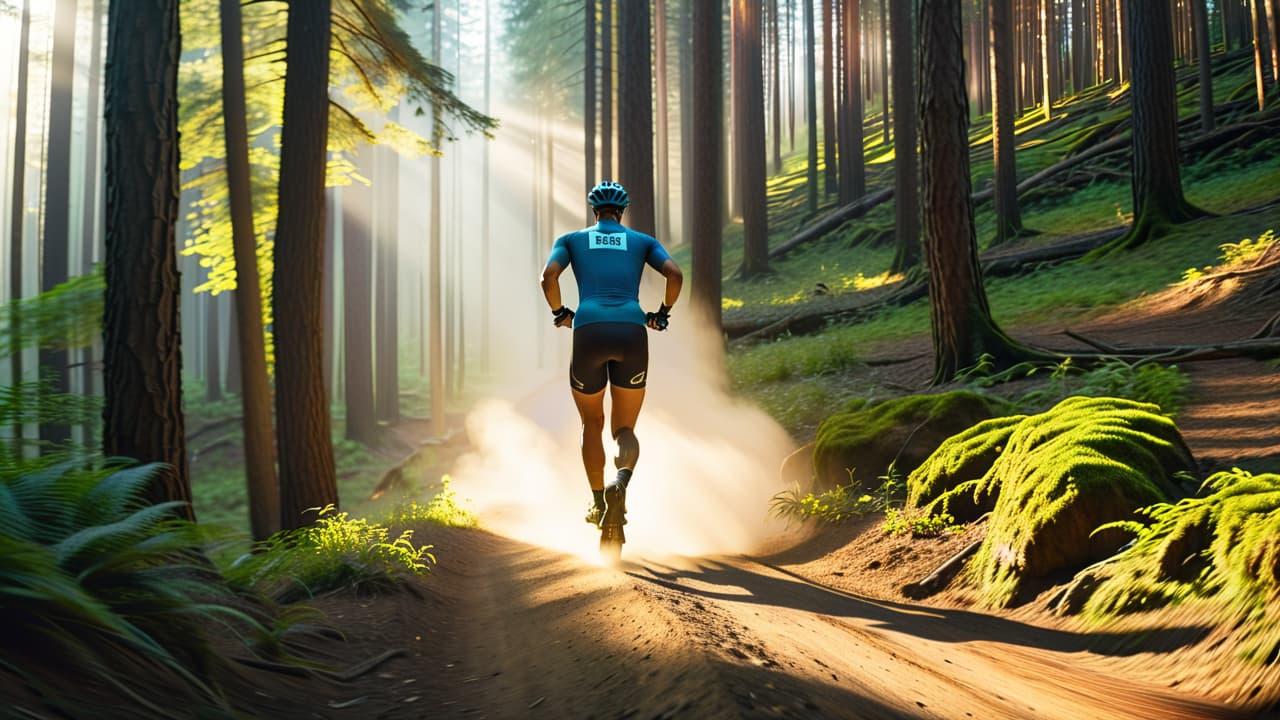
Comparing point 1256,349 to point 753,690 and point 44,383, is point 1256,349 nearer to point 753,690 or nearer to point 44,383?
point 753,690

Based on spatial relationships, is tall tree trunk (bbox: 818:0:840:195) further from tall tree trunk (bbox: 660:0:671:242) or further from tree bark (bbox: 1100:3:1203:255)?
tree bark (bbox: 1100:3:1203:255)

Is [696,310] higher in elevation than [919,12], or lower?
lower

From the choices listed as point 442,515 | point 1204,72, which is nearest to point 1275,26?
point 1204,72

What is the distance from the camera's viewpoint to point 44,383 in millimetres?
4184

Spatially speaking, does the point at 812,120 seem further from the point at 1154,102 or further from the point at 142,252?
the point at 142,252

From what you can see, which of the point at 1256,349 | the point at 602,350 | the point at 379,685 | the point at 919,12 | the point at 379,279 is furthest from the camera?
the point at 379,279

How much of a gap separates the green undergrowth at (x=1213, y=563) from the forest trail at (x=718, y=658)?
1.30ft

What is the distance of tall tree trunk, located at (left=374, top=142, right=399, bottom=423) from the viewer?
3534 centimetres

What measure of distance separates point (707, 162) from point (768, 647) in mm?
13776

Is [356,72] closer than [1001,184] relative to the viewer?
Yes

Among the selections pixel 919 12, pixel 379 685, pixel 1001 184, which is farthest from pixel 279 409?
pixel 1001 184

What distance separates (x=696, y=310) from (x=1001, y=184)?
9733 millimetres

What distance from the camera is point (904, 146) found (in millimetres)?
21281

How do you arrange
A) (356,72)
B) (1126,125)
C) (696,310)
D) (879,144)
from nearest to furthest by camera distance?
(356,72) → (696,310) → (1126,125) → (879,144)
